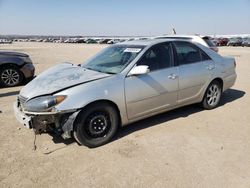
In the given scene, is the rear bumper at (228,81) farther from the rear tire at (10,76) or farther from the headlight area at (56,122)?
the rear tire at (10,76)

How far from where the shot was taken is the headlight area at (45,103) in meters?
3.58

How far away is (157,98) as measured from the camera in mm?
4520

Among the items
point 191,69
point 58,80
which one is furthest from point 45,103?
point 191,69

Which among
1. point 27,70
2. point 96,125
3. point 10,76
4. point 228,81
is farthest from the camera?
point 27,70

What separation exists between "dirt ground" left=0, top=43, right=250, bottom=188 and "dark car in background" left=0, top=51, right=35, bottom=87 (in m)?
3.70

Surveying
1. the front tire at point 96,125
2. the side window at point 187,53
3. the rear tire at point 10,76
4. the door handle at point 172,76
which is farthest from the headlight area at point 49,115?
the rear tire at point 10,76

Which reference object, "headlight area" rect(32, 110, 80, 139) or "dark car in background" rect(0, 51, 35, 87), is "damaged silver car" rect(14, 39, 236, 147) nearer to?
"headlight area" rect(32, 110, 80, 139)

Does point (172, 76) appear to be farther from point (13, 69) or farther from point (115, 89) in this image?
point (13, 69)

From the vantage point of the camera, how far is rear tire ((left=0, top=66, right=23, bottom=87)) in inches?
328

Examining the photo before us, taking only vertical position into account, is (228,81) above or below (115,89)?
below

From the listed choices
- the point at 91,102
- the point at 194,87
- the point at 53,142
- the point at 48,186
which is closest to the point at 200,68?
the point at 194,87

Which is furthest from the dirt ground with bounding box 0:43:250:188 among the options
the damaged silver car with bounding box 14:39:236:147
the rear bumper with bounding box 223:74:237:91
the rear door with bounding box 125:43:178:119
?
the rear bumper with bounding box 223:74:237:91

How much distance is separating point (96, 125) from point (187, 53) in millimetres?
2463

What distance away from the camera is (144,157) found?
361cm
